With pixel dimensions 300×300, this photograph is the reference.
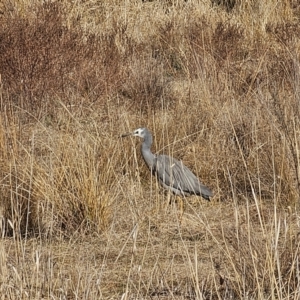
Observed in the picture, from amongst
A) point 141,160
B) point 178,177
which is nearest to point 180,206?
point 178,177

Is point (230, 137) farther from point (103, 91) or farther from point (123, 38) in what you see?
point (123, 38)

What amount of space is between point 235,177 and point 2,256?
2.83 m

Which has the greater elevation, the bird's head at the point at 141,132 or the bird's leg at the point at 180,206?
the bird's head at the point at 141,132

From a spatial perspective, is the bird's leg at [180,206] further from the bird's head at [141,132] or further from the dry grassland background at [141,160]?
the bird's head at [141,132]

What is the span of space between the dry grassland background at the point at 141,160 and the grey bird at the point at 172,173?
0.09 m

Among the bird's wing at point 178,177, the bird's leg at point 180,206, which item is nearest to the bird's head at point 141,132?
the bird's wing at point 178,177

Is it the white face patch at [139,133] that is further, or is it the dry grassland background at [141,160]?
the white face patch at [139,133]

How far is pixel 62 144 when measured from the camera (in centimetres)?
553

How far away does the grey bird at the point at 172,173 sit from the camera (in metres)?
5.79

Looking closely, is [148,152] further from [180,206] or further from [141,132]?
[180,206]

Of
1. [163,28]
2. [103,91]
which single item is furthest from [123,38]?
[103,91]

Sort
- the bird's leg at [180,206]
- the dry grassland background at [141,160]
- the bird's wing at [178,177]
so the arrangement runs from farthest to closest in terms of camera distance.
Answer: the bird's wing at [178,177]
the bird's leg at [180,206]
the dry grassland background at [141,160]

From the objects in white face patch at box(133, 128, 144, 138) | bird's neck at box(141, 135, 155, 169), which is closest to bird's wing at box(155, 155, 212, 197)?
bird's neck at box(141, 135, 155, 169)

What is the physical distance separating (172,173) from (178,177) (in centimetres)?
5
